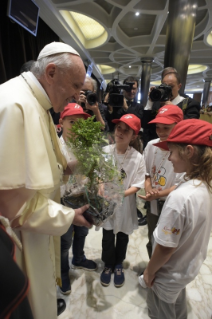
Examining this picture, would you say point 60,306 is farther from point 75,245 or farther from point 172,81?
point 172,81

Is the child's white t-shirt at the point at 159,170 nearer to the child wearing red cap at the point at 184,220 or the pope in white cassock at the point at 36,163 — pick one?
A: the child wearing red cap at the point at 184,220

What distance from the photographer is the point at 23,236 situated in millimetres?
833

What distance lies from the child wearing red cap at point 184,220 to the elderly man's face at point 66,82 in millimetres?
592

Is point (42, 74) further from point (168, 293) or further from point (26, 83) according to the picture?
point (168, 293)

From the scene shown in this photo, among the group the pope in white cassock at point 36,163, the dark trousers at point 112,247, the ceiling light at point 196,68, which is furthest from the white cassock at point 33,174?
the ceiling light at point 196,68

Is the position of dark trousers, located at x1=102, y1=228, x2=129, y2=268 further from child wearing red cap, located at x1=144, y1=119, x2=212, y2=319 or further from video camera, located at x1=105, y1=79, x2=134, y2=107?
video camera, located at x1=105, y1=79, x2=134, y2=107

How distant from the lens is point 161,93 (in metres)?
1.79

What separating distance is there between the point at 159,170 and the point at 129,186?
0.30 metres

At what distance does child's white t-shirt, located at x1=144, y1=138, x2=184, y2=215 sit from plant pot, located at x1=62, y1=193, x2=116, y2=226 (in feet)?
2.14

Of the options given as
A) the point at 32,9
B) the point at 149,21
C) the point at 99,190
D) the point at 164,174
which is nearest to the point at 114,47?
the point at 149,21

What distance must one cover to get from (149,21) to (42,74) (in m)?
6.50

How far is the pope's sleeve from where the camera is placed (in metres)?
0.74

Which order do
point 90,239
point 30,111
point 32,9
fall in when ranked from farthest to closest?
point 32,9, point 90,239, point 30,111

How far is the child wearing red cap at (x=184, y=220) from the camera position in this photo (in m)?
0.88
